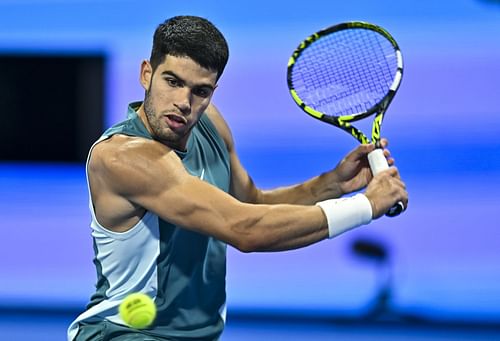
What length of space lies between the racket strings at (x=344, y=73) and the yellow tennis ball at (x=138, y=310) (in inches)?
36.5

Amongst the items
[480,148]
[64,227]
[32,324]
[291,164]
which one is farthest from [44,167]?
[480,148]

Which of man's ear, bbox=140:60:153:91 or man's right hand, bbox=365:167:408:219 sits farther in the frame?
man's ear, bbox=140:60:153:91

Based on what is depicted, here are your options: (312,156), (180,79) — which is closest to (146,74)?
(180,79)

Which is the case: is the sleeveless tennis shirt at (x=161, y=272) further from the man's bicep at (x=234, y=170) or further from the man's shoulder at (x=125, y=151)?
the man's bicep at (x=234, y=170)

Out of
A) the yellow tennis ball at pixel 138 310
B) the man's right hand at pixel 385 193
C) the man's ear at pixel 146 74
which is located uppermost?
the man's ear at pixel 146 74

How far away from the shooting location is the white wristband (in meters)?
2.97

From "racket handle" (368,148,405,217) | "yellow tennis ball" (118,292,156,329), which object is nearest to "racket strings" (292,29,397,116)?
"racket handle" (368,148,405,217)

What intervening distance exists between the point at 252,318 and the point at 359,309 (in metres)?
0.63

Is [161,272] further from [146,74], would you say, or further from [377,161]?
[377,161]

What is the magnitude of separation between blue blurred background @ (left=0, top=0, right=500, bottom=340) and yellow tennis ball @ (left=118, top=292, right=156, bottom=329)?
2.73 m

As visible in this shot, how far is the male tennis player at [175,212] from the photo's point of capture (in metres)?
2.94

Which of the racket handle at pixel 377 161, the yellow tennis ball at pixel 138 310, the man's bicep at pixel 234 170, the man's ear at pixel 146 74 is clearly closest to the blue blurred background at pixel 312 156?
the man's bicep at pixel 234 170

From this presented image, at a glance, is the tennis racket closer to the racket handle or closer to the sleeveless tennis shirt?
the racket handle

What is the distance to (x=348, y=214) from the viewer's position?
2.97 meters
